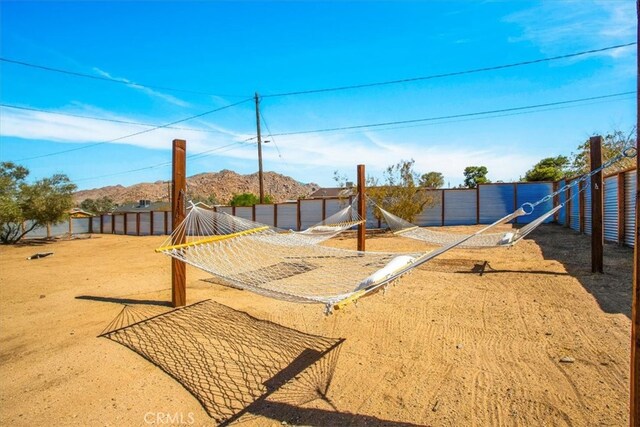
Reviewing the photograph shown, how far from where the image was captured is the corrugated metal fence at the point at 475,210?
6.15m

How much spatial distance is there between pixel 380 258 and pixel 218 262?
62.3 inches

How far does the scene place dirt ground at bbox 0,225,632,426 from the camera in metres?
1.96

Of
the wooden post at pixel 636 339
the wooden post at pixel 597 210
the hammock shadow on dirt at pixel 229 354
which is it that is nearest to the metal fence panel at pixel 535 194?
the wooden post at pixel 597 210

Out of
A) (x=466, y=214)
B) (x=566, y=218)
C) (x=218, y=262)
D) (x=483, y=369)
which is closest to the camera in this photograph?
(x=483, y=369)

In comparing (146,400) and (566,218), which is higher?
(566,218)

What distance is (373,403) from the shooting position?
204 cm

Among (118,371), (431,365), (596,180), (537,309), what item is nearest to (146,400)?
(118,371)

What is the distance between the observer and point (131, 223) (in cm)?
1758

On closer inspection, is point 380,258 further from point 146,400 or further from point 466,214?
point 466,214

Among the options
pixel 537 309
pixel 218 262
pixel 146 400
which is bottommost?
pixel 146 400

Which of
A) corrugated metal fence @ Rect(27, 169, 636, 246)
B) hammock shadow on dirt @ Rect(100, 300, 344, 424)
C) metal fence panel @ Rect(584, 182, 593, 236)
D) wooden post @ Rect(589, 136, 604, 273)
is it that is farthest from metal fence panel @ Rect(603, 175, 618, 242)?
hammock shadow on dirt @ Rect(100, 300, 344, 424)

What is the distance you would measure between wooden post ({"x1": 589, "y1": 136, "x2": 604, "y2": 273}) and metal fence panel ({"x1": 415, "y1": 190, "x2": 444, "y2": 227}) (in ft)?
26.4

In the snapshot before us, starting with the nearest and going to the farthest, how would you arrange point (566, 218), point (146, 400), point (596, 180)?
point (146, 400)
point (596, 180)
point (566, 218)

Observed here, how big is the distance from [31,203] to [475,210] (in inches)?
649
